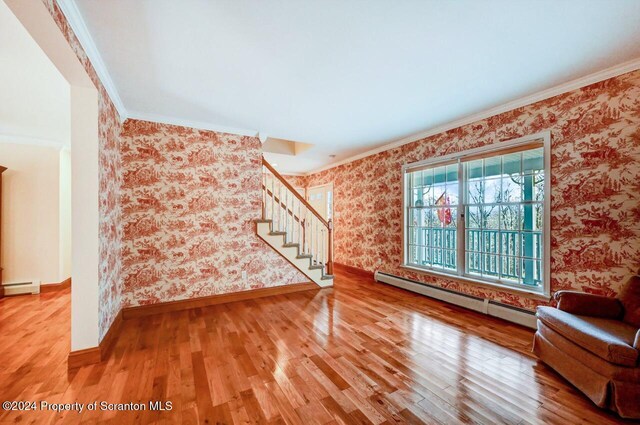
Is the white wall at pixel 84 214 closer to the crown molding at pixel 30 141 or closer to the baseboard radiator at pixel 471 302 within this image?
the crown molding at pixel 30 141

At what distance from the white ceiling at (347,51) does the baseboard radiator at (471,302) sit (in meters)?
2.52

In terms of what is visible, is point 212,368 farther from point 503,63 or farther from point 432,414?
point 503,63

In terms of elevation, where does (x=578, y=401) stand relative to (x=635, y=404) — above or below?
below

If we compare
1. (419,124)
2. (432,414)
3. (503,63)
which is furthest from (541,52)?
(432,414)

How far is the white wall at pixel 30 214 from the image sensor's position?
389 cm

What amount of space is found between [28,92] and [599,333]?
5640mm

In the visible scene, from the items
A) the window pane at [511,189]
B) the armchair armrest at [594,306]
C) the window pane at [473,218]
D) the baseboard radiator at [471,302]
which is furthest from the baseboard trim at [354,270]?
the armchair armrest at [594,306]

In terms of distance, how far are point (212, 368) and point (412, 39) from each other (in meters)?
3.13

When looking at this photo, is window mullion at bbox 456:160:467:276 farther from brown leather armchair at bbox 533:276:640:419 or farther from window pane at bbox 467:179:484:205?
brown leather armchair at bbox 533:276:640:419

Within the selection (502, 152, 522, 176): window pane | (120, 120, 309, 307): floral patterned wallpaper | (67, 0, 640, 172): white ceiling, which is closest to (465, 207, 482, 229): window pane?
(502, 152, 522, 176): window pane

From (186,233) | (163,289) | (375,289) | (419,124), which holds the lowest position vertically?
(375,289)

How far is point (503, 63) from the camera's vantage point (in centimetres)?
223

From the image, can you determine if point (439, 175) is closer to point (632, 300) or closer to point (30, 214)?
point (632, 300)

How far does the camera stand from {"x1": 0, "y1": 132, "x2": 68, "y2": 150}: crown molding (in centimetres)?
388
